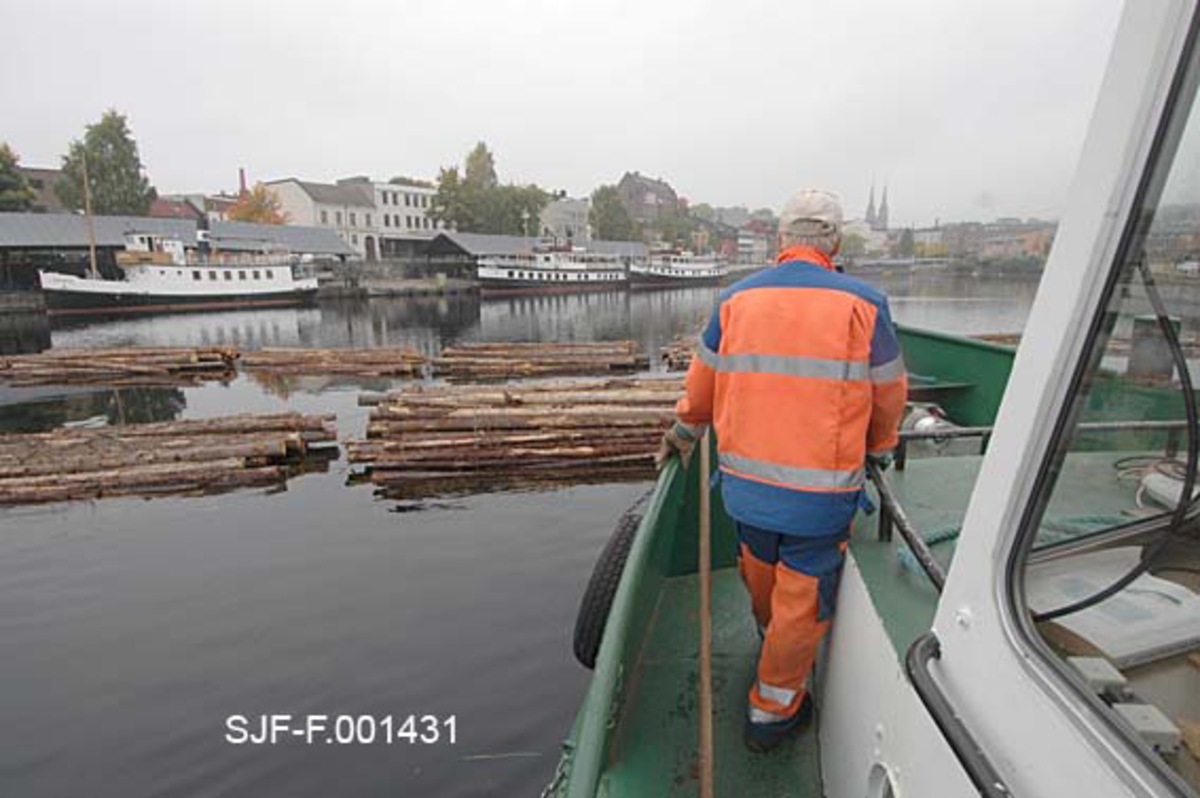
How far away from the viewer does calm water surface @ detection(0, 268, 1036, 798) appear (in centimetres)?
426

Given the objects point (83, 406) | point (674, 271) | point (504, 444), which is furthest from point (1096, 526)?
point (674, 271)

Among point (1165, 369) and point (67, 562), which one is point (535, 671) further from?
point (67, 562)

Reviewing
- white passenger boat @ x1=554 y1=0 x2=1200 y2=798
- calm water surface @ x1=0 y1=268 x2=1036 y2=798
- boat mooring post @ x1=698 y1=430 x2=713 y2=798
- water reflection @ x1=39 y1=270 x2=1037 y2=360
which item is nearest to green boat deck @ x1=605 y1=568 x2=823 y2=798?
boat mooring post @ x1=698 y1=430 x2=713 y2=798

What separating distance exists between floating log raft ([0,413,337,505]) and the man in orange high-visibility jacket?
9.05 meters

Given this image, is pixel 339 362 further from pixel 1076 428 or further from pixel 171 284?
pixel 171 284

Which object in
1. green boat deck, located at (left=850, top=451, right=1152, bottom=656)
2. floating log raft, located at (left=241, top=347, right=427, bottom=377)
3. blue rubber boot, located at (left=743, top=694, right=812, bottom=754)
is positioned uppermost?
green boat deck, located at (left=850, top=451, right=1152, bottom=656)

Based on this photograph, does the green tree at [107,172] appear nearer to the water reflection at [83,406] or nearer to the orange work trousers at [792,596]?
the water reflection at [83,406]

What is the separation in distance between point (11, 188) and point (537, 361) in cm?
5575

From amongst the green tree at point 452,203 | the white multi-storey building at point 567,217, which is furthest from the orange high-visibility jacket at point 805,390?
the white multi-storey building at point 567,217

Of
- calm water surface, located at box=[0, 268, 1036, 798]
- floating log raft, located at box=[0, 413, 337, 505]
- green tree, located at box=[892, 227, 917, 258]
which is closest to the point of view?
green tree, located at box=[892, 227, 917, 258]

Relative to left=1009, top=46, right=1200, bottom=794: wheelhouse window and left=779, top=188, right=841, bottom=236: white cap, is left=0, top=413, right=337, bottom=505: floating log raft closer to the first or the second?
left=779, top=188, right=841, bottom=236: white cap

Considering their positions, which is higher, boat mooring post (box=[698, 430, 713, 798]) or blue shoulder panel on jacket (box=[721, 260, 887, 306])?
blue shoulder panel on jacket (box=[721, 260, 887, 306])

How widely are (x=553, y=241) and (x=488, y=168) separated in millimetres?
18859

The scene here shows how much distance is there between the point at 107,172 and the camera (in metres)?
56.0
